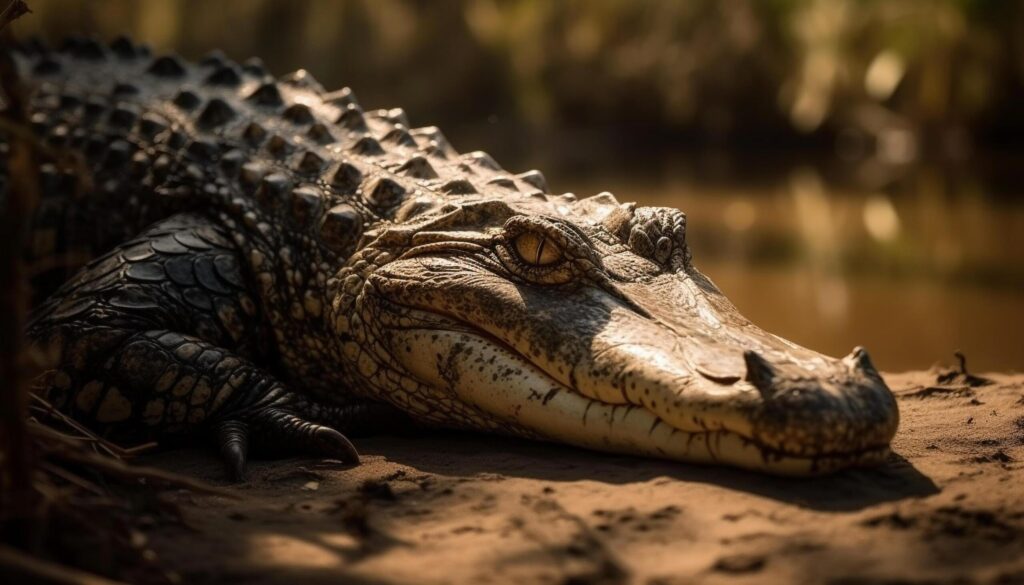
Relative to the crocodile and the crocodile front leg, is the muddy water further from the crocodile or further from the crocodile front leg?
the crocodile front leg

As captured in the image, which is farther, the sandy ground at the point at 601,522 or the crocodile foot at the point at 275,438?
the crocodile foot at the point at 275,438

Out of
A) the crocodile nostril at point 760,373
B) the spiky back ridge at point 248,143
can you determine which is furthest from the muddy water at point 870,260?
the crocodile nostril at point 760,373

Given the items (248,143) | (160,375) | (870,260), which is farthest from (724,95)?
(160,375)

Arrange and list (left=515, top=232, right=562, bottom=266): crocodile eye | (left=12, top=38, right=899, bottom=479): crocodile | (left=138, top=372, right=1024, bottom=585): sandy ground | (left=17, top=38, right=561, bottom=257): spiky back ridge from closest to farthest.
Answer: (left=138, top=372, right=1024, bottom=585): sandy ground < (left=12, top=38, right=899, bottom=479): crocodile < (left=515, top=232, right=562, bottom=266): crocodile eye < (left=17, top=38, right=561, bottom=257): spiky back ridge

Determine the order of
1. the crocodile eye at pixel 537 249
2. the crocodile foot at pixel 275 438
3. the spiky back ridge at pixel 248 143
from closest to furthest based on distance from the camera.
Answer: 1. the crocodile foot at pixel 275 438
2. the crocodile eye at pixel 537 249
3. the spiky back ridge at pixel 248 143

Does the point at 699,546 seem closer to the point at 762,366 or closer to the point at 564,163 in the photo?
the point at 762,366

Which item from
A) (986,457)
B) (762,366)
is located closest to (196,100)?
(762,366)

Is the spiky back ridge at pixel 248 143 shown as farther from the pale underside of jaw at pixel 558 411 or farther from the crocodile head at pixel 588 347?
the pale underside of jaw at pixel 558 411

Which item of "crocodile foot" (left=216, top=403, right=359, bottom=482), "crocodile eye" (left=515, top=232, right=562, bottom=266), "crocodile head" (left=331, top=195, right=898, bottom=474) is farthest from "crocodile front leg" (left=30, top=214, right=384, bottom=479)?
"crocodile eye" (left=515, top=232, right=562, bottom=266)
